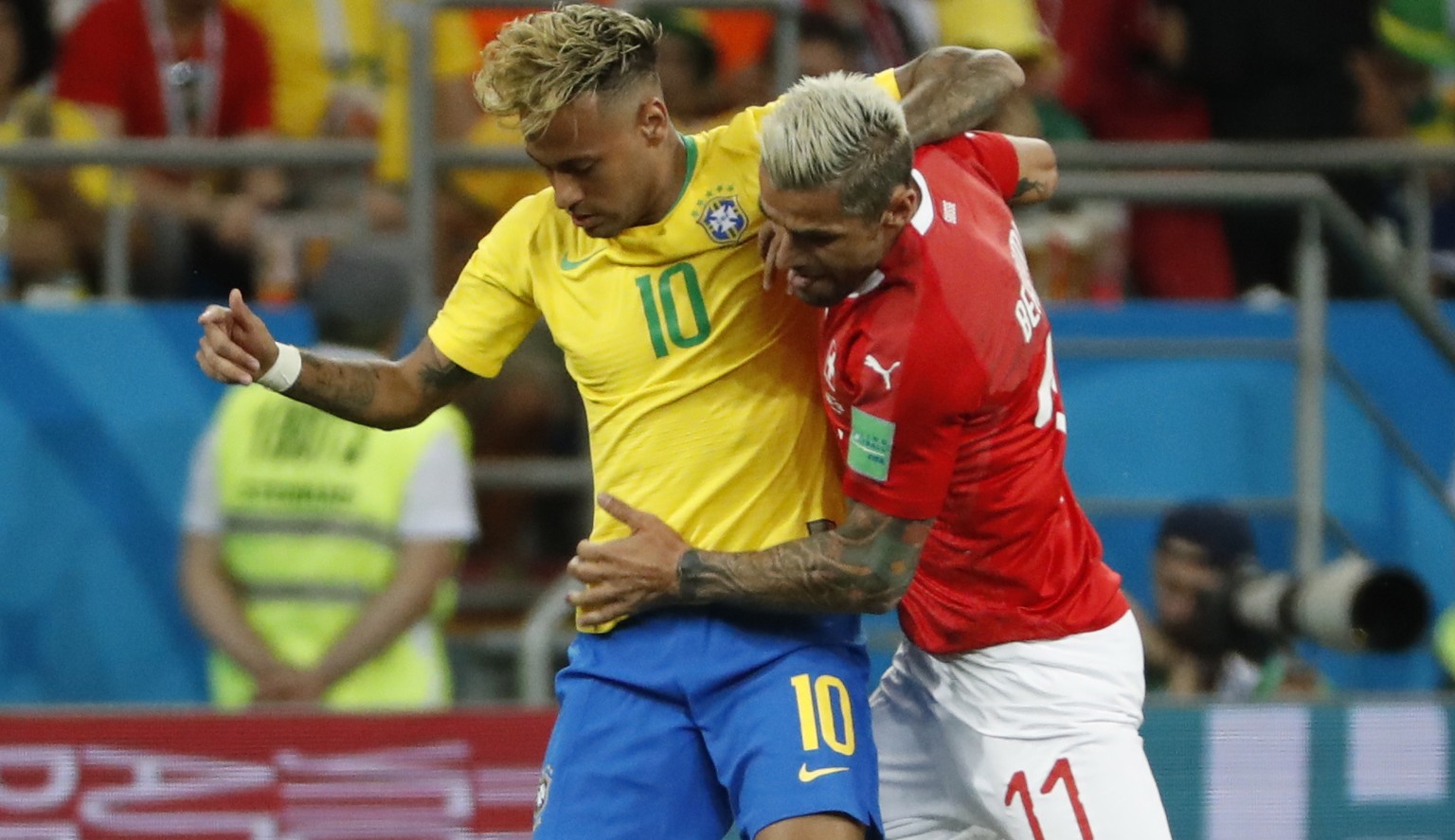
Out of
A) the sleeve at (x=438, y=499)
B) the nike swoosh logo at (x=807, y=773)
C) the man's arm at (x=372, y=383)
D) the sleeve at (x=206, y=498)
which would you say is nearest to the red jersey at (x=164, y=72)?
the sleeve at (x=206, y=498)

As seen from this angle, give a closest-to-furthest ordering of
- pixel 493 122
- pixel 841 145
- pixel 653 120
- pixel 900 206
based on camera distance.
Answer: pixel 841 145, pixel 900 206, pixel 653 120, pixel 493 122

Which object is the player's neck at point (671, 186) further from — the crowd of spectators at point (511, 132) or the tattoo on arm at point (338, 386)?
the crowd of spectators at point (511, 132)

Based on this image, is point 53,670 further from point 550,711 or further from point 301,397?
point 301,397

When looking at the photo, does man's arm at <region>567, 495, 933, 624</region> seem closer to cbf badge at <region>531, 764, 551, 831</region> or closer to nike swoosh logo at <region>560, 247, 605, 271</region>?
cbf badge at <region>531, 764, 551, 831</region>

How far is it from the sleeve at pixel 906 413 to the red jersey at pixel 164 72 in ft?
14.1

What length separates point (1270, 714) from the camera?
18.4 ft

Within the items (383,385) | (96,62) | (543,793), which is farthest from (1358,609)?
(96,62)

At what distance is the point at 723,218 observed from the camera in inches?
169

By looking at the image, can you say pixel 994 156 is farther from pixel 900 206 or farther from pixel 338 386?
pixel 338 386

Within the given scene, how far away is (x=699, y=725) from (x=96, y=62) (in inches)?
177

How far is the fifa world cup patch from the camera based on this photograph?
401 cm

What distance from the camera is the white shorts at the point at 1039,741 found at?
13.8 feet

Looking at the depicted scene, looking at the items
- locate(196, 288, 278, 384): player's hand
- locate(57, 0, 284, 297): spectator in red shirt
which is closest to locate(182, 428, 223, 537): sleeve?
locate(57, 0, 284, 297): spectator in red shirt

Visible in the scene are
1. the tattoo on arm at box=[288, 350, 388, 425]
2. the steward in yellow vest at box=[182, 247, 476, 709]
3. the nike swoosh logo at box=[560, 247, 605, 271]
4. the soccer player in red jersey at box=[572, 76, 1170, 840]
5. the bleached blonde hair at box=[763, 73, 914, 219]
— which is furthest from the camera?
the steward in yellow vest at box=[182, 247, 476, 709]
